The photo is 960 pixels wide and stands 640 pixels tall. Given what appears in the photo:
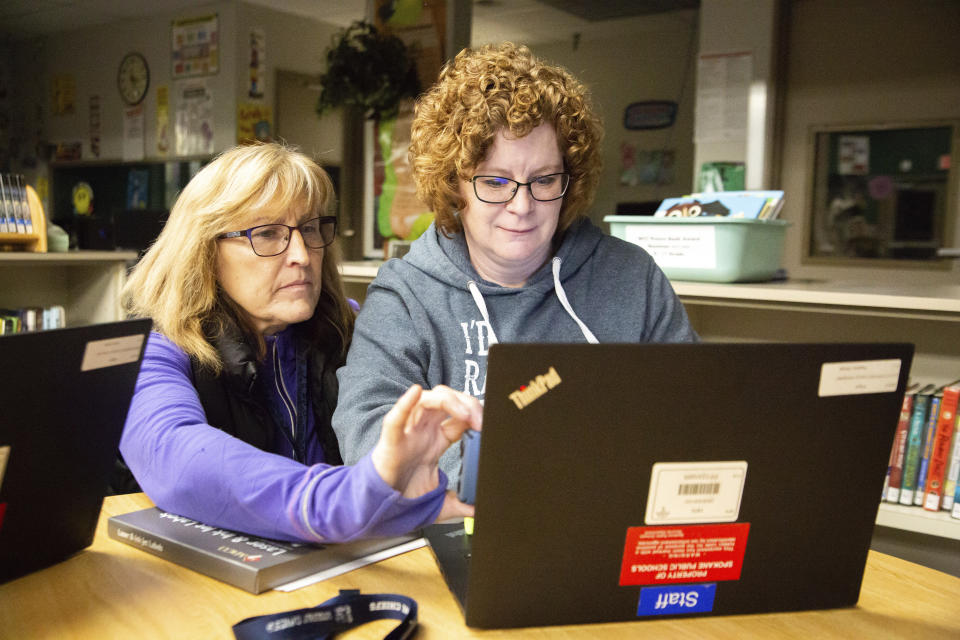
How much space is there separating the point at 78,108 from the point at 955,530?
7110mm

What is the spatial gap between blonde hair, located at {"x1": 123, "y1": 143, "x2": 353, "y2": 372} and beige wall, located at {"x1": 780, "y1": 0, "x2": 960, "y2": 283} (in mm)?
3893

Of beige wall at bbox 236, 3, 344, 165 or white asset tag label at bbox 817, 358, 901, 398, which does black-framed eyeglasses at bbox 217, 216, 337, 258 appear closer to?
white asset tag label at bbox 817, 358, 901, 398

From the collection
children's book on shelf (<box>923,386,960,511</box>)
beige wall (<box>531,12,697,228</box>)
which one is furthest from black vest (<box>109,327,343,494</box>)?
beige wall (<box>531,12,697,228</box>)

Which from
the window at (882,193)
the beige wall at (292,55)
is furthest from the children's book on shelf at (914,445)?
the beige wall at (292,55)

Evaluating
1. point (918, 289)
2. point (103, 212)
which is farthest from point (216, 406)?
point (103, 212)

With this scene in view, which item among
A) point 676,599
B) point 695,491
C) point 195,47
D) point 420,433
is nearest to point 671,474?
point 695,491

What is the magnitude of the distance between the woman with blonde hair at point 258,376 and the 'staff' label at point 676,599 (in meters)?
0.24

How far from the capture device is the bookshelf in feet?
10.8

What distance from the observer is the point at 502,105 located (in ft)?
4.53

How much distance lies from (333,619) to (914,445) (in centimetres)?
175

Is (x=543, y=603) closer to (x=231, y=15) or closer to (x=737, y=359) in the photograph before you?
(x=737, y=359)

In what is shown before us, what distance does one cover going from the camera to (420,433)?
0.87m

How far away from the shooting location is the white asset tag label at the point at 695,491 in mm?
753

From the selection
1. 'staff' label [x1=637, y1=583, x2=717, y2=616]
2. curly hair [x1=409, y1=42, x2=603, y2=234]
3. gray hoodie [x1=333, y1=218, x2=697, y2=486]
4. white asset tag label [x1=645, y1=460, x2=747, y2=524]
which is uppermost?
curly hair [x1=409, y1=42, x2=603, y2=234]
